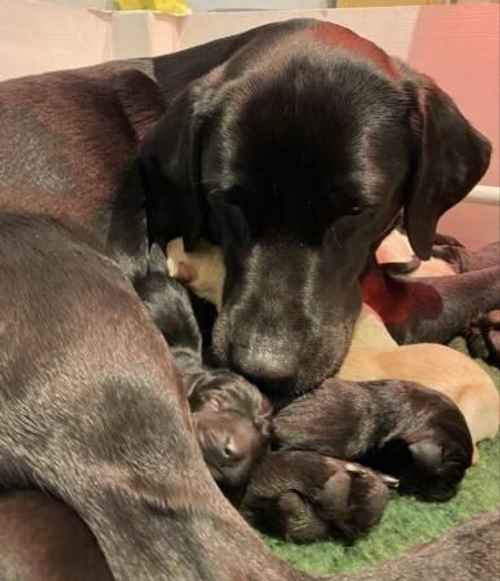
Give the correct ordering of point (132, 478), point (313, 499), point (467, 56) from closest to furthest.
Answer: point (132, 478)
point (313, 499)
point (467, 56)

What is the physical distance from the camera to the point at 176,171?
1.74m

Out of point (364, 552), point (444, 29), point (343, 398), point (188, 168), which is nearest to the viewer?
point (364, 552)

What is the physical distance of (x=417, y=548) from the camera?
138 cm

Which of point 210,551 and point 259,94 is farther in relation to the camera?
point 259,94

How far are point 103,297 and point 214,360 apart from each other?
16.6 inches

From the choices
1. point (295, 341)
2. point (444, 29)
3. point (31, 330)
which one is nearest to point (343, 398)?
point (295, 341)

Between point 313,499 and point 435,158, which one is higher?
point 435,158

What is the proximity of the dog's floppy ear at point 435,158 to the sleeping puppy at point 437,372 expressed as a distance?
0.79 ft

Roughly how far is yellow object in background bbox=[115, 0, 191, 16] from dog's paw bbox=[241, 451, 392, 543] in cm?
218

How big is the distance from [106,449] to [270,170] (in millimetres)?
686

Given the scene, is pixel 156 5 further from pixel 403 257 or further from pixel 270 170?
pixel 270 170

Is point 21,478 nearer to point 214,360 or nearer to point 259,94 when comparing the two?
point 214,360

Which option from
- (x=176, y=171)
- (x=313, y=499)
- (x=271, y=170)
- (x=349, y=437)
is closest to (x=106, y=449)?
(x=313, y=499)

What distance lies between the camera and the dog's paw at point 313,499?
1354 millimetres
